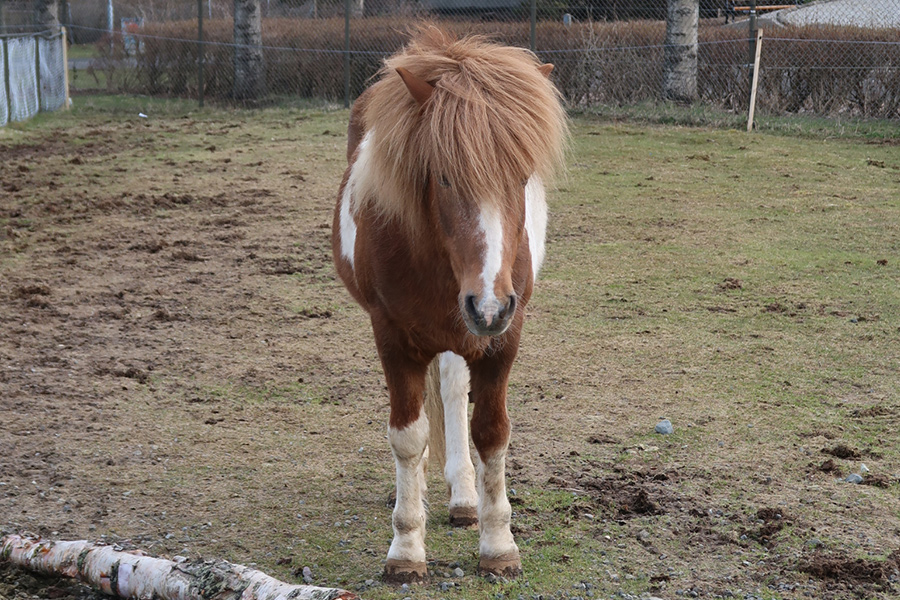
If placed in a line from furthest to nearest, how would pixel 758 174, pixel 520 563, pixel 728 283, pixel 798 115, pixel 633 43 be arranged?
pixel 633 43 → pixel 798 115 → pixel 758 174 → pixel 728 283 → pixel 520 563

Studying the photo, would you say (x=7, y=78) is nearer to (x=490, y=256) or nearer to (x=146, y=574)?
(x=146, y=574)

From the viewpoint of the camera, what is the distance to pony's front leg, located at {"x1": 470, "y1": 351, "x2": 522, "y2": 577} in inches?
117

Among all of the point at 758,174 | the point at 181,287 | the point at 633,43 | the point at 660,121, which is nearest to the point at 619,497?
the point at 181,287

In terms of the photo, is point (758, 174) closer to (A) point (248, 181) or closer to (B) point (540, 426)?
(A) point (248, 181)

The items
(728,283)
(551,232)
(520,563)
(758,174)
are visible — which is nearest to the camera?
(520,563)

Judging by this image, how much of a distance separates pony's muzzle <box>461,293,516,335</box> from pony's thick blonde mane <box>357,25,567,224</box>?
30 centimetres

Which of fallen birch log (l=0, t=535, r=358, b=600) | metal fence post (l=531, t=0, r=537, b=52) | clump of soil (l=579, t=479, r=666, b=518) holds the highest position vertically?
metal fence post (l=531, t=0, r=537, b=52)

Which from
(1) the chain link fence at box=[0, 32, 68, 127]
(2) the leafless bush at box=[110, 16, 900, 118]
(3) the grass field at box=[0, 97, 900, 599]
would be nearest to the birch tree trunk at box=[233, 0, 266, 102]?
(2) the leafless bush at box=[110, 16, 900, 118]

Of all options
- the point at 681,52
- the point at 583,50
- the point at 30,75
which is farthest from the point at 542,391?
the point at 30,75

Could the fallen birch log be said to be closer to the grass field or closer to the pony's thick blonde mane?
the grass field

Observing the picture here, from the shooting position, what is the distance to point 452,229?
2494mm

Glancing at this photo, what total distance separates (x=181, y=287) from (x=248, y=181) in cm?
367

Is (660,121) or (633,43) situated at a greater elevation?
(633,43)

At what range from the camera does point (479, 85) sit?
8.46ft
